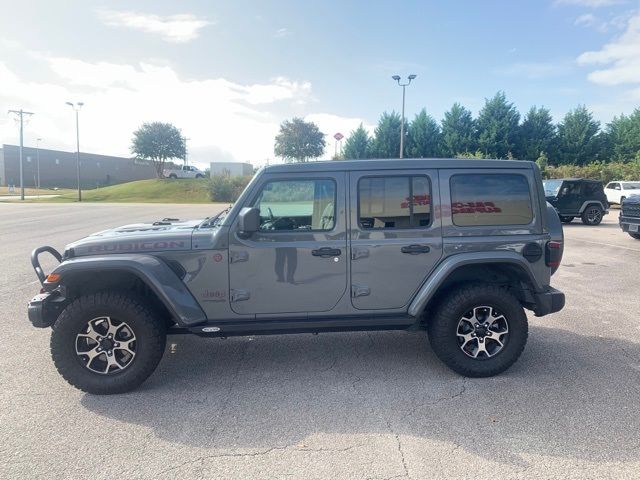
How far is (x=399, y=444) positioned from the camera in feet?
9.69

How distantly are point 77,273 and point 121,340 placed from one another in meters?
0.68

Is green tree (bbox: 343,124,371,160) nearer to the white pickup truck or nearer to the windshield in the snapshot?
the white pickup truck

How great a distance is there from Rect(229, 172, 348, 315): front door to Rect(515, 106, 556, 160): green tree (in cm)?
5654

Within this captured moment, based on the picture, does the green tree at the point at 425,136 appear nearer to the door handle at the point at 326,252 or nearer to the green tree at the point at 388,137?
the green tree at the point at 388,137

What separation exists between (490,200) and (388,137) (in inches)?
2275

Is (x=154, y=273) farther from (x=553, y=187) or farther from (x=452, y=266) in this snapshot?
(x=553, y=187)

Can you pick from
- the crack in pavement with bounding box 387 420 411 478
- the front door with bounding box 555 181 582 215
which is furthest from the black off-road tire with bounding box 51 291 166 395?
the front door with bounding box 555 181 582 215

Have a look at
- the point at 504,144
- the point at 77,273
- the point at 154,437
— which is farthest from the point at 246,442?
the point at 504,144

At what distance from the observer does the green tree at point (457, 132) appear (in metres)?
54.2

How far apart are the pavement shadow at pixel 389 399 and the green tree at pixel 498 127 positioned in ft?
172

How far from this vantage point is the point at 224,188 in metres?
44.8

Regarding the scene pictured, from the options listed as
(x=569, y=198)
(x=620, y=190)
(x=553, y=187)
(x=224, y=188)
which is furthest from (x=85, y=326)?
(x=224, y=188)

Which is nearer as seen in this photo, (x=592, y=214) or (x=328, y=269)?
(x=328, y=269)

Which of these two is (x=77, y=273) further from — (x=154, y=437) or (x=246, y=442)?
(x=246, y=442)
